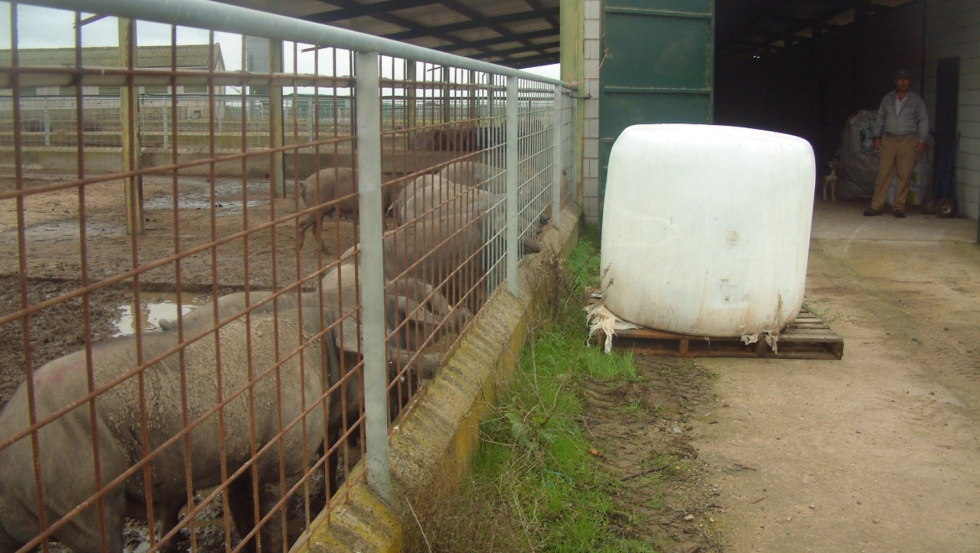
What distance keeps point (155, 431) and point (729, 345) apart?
4322mm

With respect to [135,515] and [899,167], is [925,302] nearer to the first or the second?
[899,167]

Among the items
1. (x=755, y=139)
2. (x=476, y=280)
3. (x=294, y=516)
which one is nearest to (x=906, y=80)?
(x=755, y=139)

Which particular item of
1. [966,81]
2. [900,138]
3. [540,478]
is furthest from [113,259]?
[966,81]

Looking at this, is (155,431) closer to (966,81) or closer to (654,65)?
(654,65)

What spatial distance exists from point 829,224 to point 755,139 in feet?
24.1

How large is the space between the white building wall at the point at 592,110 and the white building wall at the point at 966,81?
521 centimetres

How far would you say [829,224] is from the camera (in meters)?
12.7

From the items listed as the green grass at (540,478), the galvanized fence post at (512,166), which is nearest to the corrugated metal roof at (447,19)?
the galvanized fence post at (512,166)

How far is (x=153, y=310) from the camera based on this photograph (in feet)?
24.6

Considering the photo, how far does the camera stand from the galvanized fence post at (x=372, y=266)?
298 cm

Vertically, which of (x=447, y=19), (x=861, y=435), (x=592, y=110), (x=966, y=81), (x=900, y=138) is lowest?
(x=861, y=435)

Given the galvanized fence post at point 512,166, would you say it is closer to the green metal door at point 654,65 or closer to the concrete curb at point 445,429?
the concrete curb at point 445,429

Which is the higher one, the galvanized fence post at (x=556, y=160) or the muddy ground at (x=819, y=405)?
the galvanized fence post at (x=556, y=160)

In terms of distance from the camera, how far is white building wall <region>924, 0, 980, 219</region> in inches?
502
